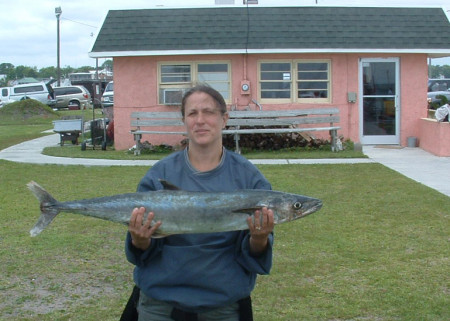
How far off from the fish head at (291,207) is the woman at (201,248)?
84 mm

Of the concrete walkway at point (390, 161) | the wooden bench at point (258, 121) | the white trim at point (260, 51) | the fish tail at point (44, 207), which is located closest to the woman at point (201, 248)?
the fish tail at point (44, 207)

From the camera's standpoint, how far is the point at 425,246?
7.05m

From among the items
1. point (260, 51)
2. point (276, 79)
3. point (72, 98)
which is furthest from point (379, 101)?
point (72, 98)

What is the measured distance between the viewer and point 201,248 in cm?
302

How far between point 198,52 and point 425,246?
1092 cm

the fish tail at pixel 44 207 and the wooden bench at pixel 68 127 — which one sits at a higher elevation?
the wooden bench at pixel 68 127

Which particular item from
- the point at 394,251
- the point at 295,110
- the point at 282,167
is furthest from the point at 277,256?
the point at 295,110

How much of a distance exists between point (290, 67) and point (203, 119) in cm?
1477

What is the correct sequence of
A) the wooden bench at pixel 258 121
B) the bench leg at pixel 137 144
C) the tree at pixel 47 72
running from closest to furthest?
the wooden bench at pixel 258 121
the bench leg at pixel 137 144
the tree at pixel 47 72

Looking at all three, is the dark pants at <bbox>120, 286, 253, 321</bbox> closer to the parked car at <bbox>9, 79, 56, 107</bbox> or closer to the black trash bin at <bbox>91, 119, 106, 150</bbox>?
the black trash bin at <bbox>91, 119, 106, 150</bbox>

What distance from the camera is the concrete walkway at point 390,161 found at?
12.0m

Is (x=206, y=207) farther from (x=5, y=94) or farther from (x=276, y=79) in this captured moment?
(x=5, y=94)

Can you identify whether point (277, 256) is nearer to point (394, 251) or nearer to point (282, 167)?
point (394, 251)

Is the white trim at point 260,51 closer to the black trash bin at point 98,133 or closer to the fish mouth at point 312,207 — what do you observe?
the black trash bin at point 98,133
